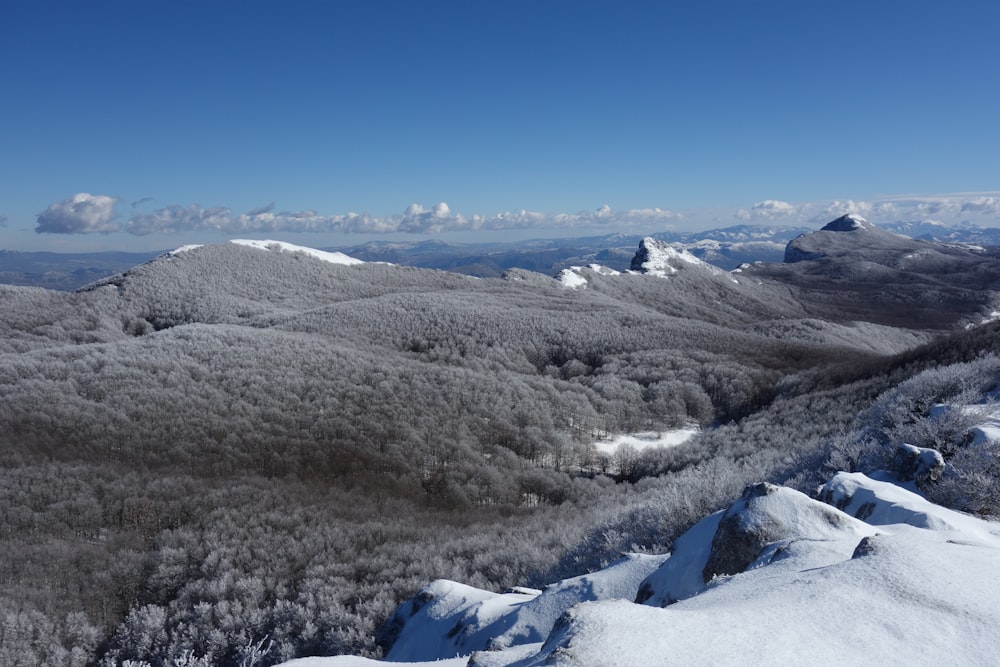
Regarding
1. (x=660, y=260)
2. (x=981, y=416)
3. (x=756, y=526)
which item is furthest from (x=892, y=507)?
(x=660, y=260)

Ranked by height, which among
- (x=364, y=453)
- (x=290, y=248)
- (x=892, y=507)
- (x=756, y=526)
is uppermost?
(x=290, y=248)

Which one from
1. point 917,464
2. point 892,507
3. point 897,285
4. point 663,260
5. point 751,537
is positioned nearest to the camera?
point 751,537

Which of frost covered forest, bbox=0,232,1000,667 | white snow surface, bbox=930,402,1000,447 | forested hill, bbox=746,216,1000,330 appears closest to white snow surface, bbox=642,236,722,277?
forested hill, bbox=746,216,1000,330

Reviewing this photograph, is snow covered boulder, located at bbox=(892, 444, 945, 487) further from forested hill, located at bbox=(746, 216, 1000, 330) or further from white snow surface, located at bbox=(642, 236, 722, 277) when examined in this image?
white snow surface, located at bbox=(642, 236, 722, 277)

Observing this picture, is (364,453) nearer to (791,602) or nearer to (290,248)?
(791,602)

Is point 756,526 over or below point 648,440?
over

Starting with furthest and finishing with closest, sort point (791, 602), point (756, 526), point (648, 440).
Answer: point (648, 440) < point (756, 526) < point (791, 602)
